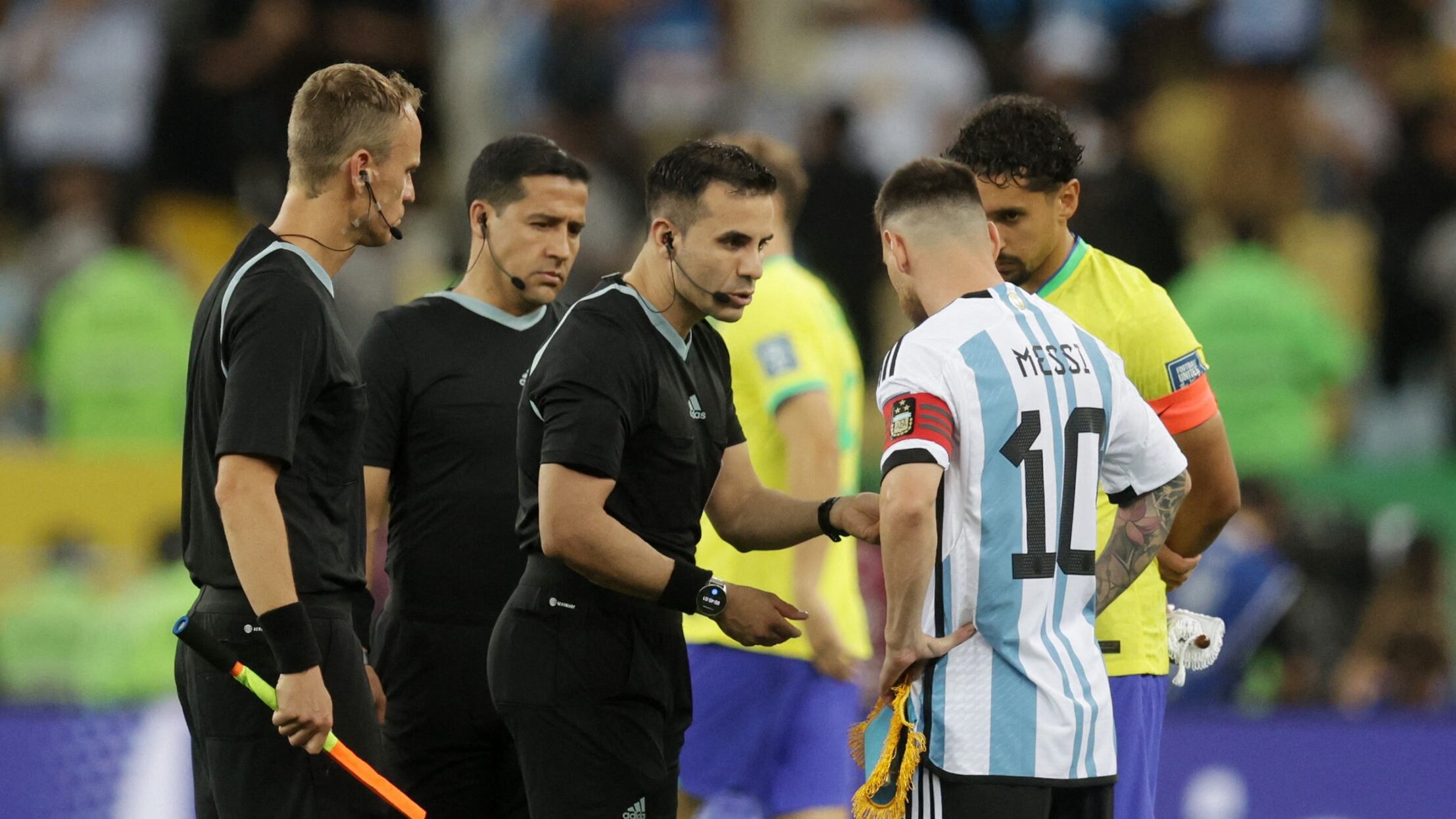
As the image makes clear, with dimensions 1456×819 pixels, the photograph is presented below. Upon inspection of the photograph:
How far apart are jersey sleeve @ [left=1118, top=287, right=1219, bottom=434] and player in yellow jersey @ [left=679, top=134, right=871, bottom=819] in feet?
4.27

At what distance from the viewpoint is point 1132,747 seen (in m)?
4.79

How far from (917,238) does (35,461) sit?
23.7 ft

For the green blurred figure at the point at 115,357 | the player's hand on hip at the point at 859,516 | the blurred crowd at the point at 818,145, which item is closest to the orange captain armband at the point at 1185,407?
the player's hand on hip at the point at 859,516

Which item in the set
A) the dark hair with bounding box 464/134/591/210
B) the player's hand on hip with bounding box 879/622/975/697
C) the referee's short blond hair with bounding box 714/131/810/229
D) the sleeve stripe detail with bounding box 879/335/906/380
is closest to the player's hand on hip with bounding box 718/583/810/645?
the player's hand on hip with bounding box 879/622/975/697

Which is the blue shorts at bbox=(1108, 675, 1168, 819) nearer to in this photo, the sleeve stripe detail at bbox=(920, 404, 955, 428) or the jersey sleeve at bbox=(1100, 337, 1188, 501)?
the jersey sleeve at bbox=(1100, 337, 1188, 501)

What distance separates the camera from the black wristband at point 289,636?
13.3ft

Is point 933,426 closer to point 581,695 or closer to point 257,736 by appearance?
point 581,695

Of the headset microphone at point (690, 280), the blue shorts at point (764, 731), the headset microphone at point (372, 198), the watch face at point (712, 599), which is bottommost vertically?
the blue shorts at point (764, 731)

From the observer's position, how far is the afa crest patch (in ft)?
13.5

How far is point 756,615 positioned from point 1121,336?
1.24m

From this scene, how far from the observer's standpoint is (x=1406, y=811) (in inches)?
306

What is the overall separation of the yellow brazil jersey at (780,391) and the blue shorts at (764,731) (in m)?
0.07

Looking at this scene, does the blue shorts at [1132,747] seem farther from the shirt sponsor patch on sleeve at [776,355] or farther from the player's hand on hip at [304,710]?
the player's hand on hip at [304,710]

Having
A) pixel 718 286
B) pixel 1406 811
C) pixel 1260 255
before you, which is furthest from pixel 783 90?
pixel 718 286
